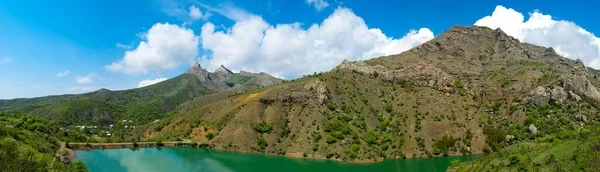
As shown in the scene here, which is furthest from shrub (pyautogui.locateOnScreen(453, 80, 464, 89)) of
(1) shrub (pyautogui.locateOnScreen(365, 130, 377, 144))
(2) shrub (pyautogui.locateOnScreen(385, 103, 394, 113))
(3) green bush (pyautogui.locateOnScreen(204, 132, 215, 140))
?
(3) green bush (pyautogui.locateOnScreen(204, 132, 215, 140))

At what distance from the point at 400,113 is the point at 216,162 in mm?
59261

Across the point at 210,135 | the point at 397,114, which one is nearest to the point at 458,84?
the point at 397,114

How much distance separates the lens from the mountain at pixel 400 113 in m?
101

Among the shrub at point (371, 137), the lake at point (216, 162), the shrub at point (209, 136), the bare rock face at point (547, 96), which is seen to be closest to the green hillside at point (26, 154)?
the lake at point (216, 162)

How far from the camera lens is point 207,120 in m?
120

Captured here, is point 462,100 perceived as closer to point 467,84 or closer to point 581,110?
point 467,84

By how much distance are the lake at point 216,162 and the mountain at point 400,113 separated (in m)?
5.65

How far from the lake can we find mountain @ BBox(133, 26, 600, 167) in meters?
5.65

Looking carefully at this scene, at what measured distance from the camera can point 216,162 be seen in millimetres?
86688

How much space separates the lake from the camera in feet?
258

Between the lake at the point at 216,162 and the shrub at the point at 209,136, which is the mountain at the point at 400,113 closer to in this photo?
the shrub at the point at 209,136

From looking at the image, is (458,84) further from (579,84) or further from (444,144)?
(444,144)

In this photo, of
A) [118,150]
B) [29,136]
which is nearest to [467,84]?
[118,150]

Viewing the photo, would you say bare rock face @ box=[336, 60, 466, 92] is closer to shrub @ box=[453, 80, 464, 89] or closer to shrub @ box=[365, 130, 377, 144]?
shrub @ box=[453, 80, 464, 89]
